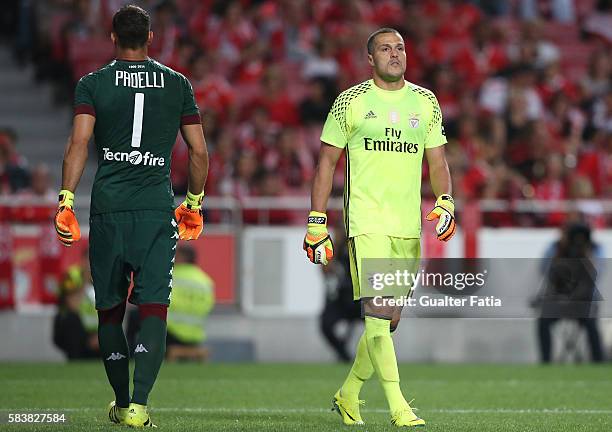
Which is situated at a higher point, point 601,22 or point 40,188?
point 601,22

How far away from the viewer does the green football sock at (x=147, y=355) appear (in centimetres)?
825

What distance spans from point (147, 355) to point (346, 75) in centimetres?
1235

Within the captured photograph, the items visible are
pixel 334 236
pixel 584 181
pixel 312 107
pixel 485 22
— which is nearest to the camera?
pixel 334 236

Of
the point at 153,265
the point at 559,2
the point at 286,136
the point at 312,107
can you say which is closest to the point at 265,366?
the point at 286,136

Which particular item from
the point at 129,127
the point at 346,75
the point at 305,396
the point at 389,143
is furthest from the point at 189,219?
the point at 346,75

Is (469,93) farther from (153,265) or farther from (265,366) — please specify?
(153,265)

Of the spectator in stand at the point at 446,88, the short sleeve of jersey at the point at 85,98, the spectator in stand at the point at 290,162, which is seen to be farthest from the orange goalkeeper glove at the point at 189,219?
the spectator in stand at the point at 446,88

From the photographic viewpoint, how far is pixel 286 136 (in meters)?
18.5

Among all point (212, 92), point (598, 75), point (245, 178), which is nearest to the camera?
point (245, 178)

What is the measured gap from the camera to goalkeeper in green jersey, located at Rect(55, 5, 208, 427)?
8336 mm

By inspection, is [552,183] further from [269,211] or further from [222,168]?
[222,168]

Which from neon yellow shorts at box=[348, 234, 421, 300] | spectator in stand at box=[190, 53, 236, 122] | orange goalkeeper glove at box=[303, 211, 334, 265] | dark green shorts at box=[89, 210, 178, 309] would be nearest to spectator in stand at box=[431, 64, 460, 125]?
spectator in stand at box=[190, 53, 236, 122]

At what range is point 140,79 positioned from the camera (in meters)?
8.42

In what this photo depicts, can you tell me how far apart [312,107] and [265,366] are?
4.84 meters
